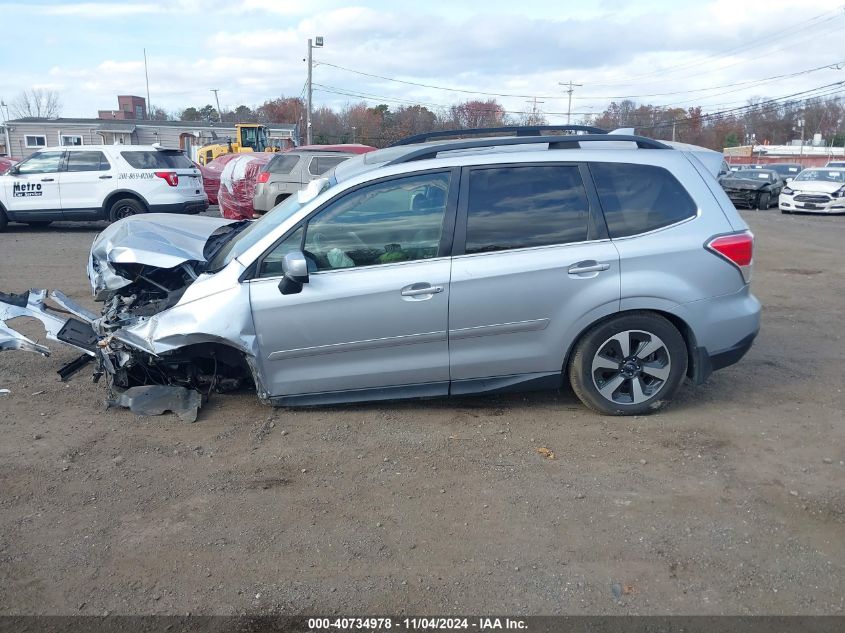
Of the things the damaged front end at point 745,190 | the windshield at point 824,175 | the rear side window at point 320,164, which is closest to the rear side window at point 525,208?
the rear side window at point 320,164

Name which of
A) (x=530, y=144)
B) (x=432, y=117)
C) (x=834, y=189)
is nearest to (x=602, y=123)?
(x=432, y=117)

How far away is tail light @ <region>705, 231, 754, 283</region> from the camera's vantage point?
15.6ft

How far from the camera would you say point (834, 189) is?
2195 cm

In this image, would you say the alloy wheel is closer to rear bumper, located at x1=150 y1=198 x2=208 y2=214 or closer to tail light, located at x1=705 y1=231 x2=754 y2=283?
tail light, located at x1=705 y1=231 x2=754 y2=283

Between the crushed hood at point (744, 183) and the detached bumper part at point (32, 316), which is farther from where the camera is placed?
the crushed hood at point (744, 183)

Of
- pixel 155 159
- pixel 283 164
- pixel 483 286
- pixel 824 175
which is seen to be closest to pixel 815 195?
pixel 824 175

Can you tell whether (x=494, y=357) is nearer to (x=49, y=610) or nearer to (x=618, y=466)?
(x=618, y=466)

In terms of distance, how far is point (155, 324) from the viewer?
4730 millimetres

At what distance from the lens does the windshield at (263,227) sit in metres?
4.81

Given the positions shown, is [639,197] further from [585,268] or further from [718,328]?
[718,328]

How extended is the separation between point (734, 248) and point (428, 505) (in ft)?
8.80

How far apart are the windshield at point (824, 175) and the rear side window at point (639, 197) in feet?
70.8

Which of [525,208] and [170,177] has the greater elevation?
[525,208]

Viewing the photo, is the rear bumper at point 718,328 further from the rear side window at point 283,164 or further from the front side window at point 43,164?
the front side window at point 43,164
